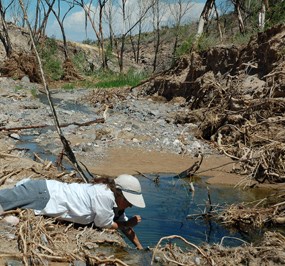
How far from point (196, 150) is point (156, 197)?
3.00 meters

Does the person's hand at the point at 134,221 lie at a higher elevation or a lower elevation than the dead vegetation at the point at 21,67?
lower

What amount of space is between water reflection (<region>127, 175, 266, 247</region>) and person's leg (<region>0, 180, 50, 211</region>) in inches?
50.3

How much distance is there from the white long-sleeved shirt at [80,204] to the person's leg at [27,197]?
49 mm

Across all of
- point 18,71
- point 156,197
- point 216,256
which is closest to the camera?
point 216,256

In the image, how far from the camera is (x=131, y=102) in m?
16.2

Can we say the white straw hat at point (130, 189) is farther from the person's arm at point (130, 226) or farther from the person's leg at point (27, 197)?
the person's leg at point (27, 197)

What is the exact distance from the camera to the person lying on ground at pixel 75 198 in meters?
4.64

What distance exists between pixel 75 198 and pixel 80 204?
7 centimetres

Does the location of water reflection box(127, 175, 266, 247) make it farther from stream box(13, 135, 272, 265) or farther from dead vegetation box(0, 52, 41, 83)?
dead vegetation box(0, 52, 41, 83)

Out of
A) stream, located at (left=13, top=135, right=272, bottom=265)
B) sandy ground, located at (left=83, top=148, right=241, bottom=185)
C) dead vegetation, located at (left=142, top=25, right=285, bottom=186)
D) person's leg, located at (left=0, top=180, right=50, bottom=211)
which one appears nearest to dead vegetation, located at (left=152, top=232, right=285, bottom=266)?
stream, located at (left=13, top=135, right=272, bottom=265)

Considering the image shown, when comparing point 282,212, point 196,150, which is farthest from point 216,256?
point 196,150

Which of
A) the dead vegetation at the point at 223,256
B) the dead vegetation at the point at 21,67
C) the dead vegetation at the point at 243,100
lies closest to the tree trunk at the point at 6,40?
the dead vegetation at the point at 21,67

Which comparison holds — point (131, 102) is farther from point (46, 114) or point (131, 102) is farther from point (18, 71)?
point (18, 71)

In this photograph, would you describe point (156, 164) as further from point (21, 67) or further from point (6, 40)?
point (6, 40)
